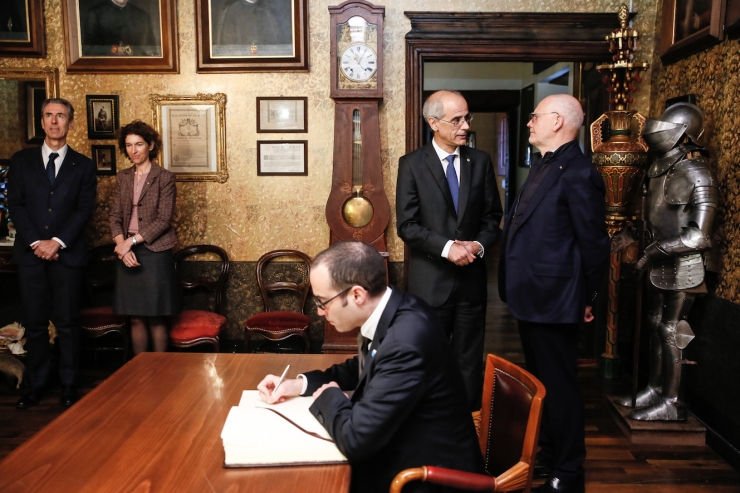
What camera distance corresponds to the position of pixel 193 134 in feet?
15.1

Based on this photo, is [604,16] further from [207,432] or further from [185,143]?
[207,432]

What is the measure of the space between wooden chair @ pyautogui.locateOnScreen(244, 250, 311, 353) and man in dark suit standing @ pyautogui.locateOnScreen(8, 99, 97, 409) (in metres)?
1.10

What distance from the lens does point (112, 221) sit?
4.12m

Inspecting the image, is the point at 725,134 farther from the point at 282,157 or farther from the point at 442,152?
the point at 282,157

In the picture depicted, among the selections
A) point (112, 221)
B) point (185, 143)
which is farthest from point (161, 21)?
point (112, 221)

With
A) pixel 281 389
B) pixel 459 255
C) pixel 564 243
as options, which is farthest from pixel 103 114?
pixel 281 389

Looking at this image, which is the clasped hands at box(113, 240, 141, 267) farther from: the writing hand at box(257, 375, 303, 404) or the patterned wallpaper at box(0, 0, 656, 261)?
the writing hand at box(257, 375, 303, 404)

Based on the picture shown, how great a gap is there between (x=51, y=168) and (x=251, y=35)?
1.57 m

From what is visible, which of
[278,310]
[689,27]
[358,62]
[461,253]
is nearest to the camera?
[461,253]

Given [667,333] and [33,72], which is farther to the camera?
[33,72]

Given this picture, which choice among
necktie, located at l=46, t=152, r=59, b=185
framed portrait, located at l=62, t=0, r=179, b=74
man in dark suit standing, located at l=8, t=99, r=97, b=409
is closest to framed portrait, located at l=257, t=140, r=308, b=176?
framed portrait, located at l=62, t=0, r=179, b=74

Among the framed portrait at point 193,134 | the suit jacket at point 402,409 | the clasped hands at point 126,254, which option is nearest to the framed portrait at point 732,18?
the suit jacket at point 402,409

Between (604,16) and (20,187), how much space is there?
3.94 meters

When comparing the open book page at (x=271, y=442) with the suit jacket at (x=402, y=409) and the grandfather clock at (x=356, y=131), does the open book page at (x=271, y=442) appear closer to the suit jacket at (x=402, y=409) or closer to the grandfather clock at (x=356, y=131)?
the suit jacket at (x=402, y=409)
